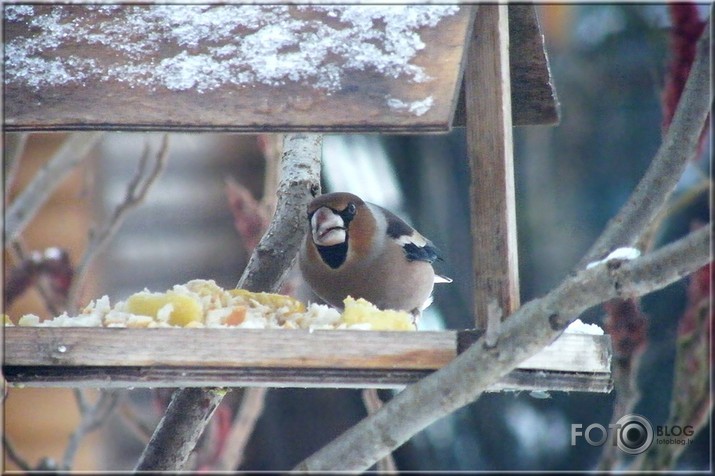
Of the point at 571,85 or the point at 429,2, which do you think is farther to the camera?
the point at 571,85

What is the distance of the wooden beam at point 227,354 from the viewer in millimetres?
2273

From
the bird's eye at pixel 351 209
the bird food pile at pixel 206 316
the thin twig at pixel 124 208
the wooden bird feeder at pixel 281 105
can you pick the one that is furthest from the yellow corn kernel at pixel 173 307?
the thin twig at pixel 124 208

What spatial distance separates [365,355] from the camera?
7.48ft

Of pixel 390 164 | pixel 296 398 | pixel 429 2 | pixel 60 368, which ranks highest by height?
pixel 429 2

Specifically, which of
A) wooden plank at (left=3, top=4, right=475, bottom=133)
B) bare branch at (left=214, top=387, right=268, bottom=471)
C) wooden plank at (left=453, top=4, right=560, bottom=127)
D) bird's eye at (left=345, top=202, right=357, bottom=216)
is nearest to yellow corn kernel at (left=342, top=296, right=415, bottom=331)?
wooden plank at (left=3, top=4, right=475, bottom=133)

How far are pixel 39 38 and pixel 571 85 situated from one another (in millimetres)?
4587

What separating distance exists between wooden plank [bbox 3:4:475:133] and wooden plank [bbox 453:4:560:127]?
51cm

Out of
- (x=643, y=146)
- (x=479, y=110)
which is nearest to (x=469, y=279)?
(x=643, y=146)

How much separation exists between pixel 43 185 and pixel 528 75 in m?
2.11

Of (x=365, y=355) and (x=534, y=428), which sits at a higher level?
(x=365, y=355)

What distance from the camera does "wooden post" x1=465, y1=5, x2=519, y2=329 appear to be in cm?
252

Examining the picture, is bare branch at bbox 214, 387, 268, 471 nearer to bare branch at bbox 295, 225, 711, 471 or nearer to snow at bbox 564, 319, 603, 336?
snow at bbox 564, 319, 603, 336

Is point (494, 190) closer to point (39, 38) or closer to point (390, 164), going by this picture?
point (39, 38)

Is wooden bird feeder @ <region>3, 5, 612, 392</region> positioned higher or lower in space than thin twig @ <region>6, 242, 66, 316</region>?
higher
